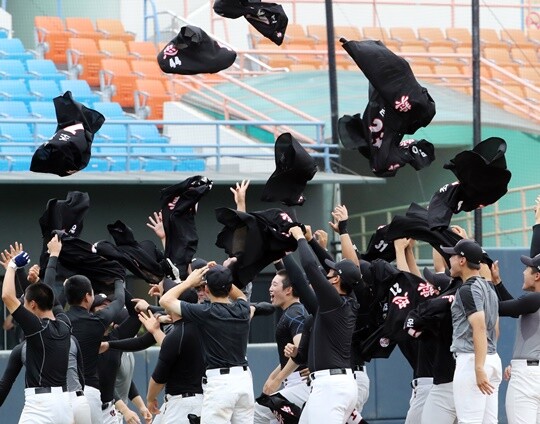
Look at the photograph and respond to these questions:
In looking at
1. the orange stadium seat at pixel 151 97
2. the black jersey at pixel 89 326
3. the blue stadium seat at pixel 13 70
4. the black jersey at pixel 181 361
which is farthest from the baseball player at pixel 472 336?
the blue stadium seat at pixel 13 70

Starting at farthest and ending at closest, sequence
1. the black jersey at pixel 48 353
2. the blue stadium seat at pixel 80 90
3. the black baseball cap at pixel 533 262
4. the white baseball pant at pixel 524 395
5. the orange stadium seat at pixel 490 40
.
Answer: the orange stadium seat at pixel 490 40
the blue stadium seat at pixel 80 90
the black baseball cap at pixel 533 262
the white baseball pant at pixel 524 395
the black jersey at pixel 48 353

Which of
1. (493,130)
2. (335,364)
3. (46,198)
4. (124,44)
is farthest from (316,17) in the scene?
(335,364)

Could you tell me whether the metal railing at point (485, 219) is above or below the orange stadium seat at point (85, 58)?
below

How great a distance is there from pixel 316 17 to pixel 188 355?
11568mm

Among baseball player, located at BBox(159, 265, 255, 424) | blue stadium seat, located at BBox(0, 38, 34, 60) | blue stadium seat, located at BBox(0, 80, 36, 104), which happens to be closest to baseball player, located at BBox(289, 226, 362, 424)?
baseball player, located at BBox(159, 265, 255, 424)

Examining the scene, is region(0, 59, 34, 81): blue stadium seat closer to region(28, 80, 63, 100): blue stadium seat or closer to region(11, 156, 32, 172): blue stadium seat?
region(28, 80, 63, 100): blue stadium seat

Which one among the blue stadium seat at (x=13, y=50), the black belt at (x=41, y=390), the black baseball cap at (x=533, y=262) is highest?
the blue stadium seat at (x=13, y=50)

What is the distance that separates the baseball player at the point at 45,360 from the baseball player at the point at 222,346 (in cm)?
79

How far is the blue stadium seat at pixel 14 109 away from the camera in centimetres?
1766

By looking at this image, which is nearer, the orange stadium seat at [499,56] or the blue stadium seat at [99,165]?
the blue stadium seat at [99,165]

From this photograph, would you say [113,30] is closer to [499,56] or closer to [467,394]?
[499,56]

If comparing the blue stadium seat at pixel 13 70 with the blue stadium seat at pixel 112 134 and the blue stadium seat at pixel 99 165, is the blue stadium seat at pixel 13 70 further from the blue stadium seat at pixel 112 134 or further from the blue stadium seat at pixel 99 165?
the blue stadium seat at pixel 99 165

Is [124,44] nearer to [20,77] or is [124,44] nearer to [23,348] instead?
[20,77]

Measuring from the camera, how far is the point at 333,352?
33.4 feet
